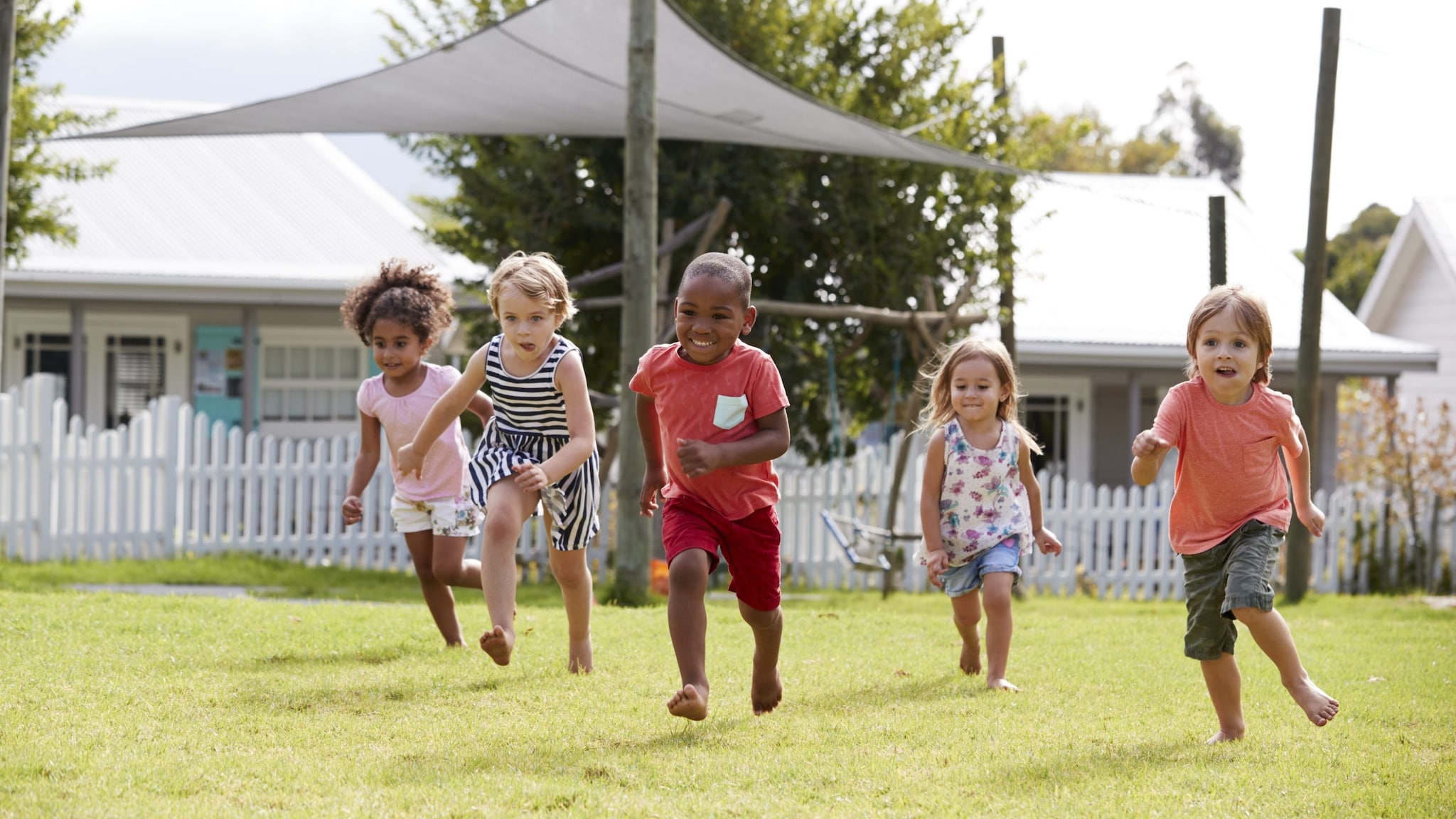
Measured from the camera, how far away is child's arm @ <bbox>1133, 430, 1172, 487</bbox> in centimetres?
437

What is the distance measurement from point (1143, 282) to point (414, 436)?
1645 cm

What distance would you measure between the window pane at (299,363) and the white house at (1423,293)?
52.6ft

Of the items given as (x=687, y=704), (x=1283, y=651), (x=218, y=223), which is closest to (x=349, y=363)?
(x=218, y=223)

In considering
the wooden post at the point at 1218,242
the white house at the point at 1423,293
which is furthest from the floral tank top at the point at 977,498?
the white house at the point at 1423,293

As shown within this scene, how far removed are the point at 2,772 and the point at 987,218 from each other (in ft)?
38.1

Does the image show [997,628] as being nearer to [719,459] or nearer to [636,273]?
[719,459]

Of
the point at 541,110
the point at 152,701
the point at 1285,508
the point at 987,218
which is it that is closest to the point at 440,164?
the point at 541,110

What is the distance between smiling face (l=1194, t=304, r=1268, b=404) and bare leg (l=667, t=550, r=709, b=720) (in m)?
1.76

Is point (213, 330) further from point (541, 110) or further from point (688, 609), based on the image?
point (688, 609)

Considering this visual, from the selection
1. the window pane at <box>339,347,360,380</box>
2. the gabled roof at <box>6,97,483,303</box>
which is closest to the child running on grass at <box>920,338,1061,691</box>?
the gabled roof at <box>6,97,483,303</box>

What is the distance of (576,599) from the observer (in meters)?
5.69

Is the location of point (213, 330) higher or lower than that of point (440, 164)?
lower

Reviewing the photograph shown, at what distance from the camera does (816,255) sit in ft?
43.7

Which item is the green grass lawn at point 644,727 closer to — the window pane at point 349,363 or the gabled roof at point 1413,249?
the window pane at point 349,363
